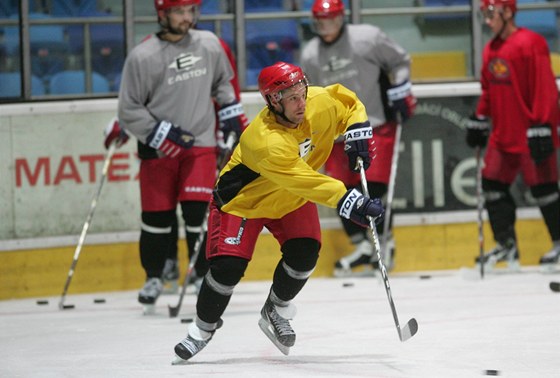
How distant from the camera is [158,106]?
705cm

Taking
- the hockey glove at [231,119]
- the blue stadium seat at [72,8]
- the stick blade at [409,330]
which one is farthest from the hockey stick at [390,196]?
the stick blade at [409,330]

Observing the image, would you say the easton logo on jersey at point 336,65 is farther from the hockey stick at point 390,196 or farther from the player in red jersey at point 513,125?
the player in red jersey at point 513,125

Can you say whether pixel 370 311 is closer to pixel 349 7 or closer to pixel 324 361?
pixel 324 361

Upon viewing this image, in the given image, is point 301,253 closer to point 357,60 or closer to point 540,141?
Result: point 540,141

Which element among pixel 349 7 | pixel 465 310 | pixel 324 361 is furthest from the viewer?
pixel 349 7

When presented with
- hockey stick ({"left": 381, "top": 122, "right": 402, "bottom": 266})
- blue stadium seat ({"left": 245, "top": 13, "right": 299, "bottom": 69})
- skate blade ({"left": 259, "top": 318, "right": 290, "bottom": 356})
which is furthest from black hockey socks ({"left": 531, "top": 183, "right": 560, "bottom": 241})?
skate blade ({"left": 259, "top": 318, "right": 290, "bottom": 356})

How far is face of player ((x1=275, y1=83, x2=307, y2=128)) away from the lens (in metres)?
4.93

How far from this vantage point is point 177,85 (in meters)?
7.07

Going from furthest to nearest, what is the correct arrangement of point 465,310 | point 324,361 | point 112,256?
point 112,256 → point 465,310 → point 324,361

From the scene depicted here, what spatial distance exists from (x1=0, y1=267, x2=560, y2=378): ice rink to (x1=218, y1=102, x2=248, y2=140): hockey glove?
2.94 feet

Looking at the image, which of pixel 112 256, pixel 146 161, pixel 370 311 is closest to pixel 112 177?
pixel 112 256

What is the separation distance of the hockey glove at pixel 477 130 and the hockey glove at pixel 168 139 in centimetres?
193

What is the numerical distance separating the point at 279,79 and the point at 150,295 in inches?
85.5

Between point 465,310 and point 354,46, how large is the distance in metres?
2.27
